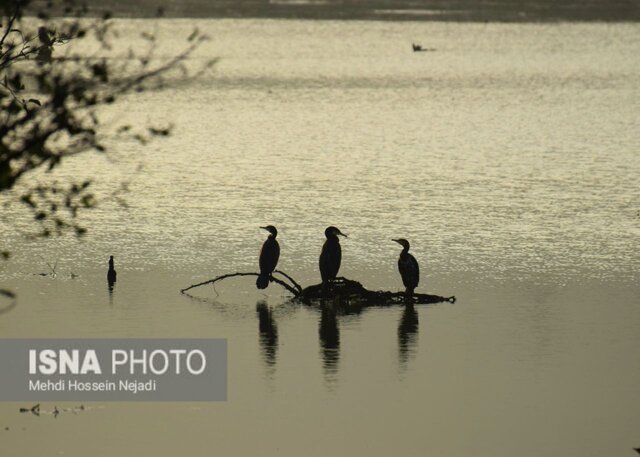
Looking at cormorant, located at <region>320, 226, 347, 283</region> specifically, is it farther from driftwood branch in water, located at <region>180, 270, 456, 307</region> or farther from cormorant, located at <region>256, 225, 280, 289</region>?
cormorant, located at <region>256, 225, 280, 289</region>

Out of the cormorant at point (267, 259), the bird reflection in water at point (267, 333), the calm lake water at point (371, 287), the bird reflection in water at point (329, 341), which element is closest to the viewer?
the calm lake water at point (371, 287)

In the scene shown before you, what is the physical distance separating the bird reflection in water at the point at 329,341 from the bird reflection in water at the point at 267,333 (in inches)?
18.4

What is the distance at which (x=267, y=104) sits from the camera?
6147 centimetres

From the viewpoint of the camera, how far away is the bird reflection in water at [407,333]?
16750 mm

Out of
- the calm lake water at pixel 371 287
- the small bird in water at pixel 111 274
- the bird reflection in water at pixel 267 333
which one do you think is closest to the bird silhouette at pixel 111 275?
the small bird in water at pixel 111 274

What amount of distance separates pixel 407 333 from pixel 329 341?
86cm

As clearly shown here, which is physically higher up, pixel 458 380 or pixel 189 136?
pixel 189 136

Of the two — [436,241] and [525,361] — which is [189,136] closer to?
[436,241]

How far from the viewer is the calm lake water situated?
1413 cm

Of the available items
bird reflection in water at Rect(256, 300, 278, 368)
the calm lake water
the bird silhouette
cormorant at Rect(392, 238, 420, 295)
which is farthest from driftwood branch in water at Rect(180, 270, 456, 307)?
the bird silhouette

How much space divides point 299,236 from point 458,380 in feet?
28.7

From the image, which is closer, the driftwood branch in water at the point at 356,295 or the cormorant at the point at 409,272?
the driftwood branch in water at the point at 356,295

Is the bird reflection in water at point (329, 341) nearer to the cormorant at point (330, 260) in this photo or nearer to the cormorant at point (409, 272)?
the cormorant at point (330, 260)

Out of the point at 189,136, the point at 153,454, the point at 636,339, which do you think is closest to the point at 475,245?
the point at 636,339
